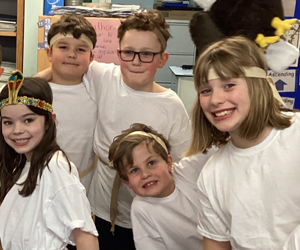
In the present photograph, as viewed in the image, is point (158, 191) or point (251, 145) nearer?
point (251, 145)

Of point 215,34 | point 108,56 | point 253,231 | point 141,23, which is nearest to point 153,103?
point 141,23

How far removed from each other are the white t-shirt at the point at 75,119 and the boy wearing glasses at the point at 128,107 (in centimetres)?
4

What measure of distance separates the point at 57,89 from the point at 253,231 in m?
1.14

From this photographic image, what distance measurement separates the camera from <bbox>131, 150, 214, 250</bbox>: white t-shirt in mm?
1602

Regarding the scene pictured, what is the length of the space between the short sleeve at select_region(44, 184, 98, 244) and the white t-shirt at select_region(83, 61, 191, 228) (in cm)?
54

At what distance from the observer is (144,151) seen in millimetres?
1649

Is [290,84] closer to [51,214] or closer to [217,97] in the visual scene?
[217,97]

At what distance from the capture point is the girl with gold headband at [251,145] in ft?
4.01

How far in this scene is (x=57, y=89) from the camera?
1905 millimetres

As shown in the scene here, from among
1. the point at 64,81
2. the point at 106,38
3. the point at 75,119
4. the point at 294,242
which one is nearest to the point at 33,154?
the point at 75,119

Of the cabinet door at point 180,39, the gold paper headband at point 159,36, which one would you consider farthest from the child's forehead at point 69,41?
the cabinet door at point 180,39

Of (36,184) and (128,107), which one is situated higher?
(128,107)

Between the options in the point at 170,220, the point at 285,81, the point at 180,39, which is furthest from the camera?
the point at 180,39

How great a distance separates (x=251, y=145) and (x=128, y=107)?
2.35 ft
